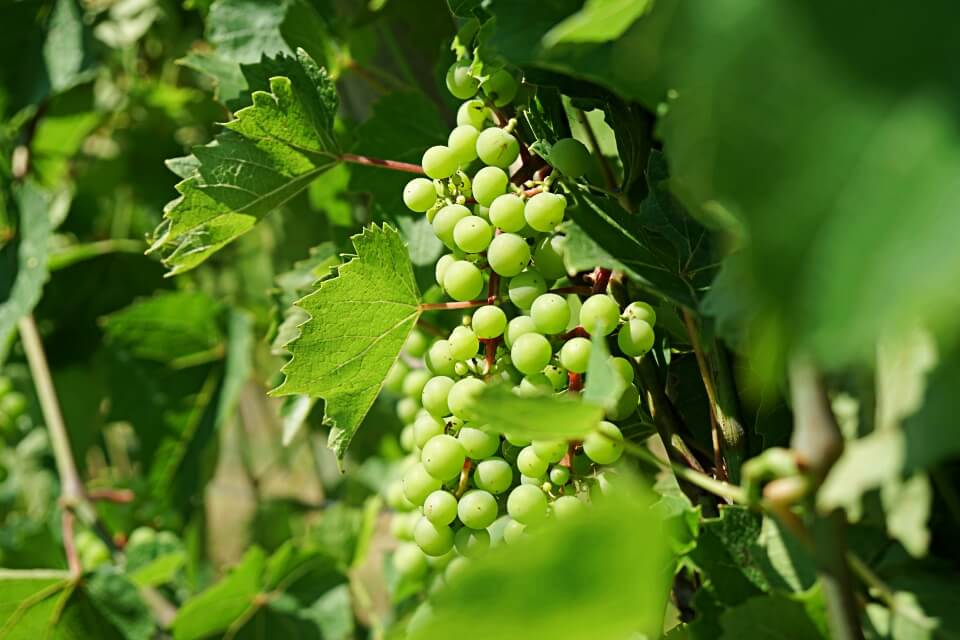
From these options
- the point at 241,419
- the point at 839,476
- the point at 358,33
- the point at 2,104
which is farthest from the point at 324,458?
the point at 839,476

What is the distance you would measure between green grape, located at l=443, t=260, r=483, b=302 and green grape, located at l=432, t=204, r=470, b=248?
17 mm

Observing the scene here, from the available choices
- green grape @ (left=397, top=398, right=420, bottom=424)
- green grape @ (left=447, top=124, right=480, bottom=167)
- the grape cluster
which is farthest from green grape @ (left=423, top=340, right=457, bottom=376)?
green grape @ (left=397, top=398, right=420, bottom=424)

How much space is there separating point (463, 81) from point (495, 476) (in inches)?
8.5

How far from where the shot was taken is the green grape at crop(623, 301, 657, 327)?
0.45 meters

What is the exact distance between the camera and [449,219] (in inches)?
19.1

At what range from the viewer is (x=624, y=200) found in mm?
523

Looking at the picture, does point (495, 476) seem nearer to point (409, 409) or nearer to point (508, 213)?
point (508, 213)

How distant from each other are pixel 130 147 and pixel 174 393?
1.57 feet

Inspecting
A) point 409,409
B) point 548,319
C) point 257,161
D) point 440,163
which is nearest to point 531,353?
point 548,319

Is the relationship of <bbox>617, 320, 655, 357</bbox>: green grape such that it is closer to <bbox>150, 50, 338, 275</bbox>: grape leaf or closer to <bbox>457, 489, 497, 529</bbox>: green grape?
<bbox>457, 489, 497, 529</bbox>: green grape

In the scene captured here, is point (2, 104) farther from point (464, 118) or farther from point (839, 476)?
point (839, 476)

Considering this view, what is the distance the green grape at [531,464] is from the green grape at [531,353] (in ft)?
0.13

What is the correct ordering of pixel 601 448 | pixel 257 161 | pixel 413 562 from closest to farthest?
pixel 601 448 < pixel 257 161 < pixel 413 562

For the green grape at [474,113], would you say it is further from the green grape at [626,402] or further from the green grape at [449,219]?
the green grape at [626,402]
